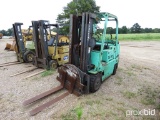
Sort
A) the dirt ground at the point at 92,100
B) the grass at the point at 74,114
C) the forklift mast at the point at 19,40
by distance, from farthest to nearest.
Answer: the forklift mast at the point at 19,40, the dirt ground at the point at 92,100, the grass at the point at 74,114

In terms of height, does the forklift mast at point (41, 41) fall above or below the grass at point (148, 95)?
above

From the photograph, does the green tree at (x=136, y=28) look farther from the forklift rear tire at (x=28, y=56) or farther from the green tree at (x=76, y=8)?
the forklift rear tire at (x=28, y=56)

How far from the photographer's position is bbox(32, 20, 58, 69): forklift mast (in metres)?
6.85

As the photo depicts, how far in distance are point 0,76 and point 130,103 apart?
5332 millimetres

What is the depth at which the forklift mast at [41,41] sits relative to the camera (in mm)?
6852

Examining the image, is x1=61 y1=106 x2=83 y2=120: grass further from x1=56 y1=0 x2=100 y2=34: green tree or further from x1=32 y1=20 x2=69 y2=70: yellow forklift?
x1=56 y1=0 x2=100 y2=34: green tree

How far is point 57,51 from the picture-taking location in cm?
740

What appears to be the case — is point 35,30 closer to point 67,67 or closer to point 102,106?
point 67,67

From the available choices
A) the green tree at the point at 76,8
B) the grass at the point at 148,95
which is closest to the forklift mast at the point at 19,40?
the grass at the point at 148,95

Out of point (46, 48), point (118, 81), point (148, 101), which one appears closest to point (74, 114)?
point (148, 101)

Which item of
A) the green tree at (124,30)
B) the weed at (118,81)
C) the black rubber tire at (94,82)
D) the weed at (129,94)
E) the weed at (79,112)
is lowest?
the weed at (129,94)

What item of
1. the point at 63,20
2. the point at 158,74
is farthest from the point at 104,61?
the point at 63,20

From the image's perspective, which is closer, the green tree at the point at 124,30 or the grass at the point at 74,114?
the grass at the point at 74,114
